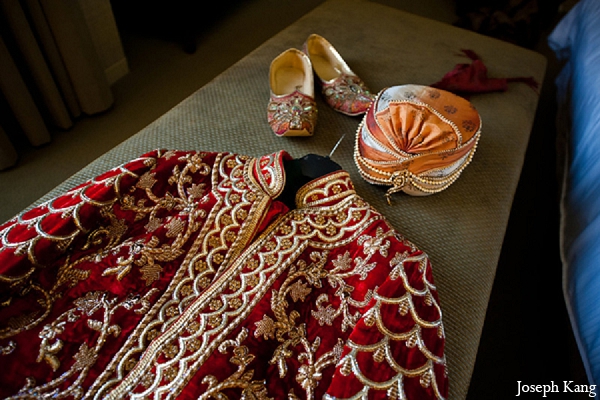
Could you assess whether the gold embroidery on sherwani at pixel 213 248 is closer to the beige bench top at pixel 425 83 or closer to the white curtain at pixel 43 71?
the beige bench top at pixel 425 83

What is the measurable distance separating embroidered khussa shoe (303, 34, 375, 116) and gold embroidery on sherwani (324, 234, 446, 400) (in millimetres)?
558

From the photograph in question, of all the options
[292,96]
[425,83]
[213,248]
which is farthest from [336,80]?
[213,248]

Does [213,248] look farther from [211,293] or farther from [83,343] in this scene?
[83,343]

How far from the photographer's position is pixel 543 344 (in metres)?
1.12

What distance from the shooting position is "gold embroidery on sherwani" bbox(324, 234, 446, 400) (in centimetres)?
53

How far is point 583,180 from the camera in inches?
42.8

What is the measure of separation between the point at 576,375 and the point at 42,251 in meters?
1.19

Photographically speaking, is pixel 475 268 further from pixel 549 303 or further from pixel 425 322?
pixel 549 303

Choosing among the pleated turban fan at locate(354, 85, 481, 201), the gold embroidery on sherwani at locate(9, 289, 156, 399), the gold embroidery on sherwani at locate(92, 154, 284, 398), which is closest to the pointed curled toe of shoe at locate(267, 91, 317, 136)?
the pleated turban fan at locate(354, 85, 481, 201)

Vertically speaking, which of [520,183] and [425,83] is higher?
[425,83]

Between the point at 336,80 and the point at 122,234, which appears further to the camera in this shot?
the point at 336,80

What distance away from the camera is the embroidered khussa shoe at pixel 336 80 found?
1066 millimetres

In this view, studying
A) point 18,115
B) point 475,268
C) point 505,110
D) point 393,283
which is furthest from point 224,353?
point 18,115

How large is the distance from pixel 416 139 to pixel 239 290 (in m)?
0.49
